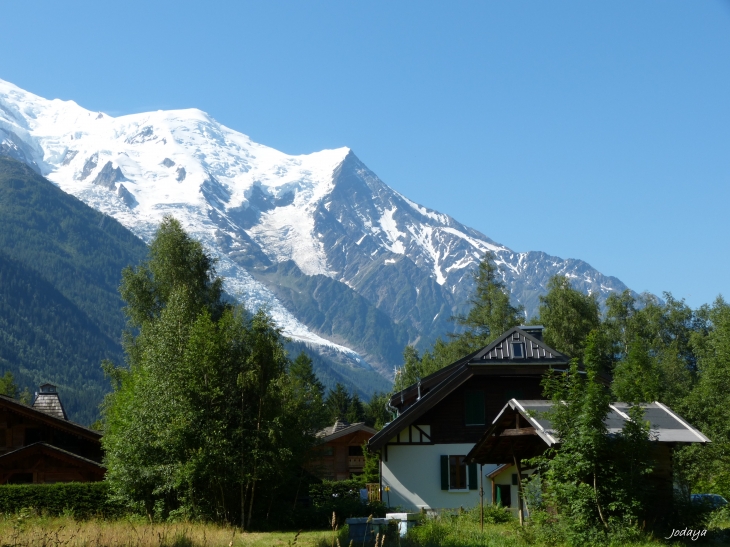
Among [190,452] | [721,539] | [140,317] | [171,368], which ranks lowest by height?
[721,539]

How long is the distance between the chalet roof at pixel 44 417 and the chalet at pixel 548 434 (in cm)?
2570

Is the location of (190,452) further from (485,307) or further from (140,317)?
(485,307)

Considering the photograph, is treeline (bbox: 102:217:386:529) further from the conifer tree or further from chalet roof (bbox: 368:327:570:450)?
the conifer tree

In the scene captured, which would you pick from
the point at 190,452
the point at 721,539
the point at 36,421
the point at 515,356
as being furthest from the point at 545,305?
the point at 721,539

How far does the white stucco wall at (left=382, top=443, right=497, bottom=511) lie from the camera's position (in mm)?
38531

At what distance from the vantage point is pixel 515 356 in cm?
3984

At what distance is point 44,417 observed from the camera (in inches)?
1801

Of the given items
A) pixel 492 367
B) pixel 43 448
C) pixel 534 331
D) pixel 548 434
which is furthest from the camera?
pixel 534 331

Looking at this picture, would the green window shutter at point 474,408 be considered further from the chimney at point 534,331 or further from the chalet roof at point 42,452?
the chalet roof at point 42,452

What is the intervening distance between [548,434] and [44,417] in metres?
31.5

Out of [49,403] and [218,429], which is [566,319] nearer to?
[49,403]

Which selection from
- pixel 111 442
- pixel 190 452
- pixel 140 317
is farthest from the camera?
pixel 140 317

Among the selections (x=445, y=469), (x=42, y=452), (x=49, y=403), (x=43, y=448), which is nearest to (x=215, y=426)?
(x=445, y=469)

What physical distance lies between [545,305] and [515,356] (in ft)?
100
